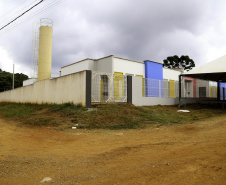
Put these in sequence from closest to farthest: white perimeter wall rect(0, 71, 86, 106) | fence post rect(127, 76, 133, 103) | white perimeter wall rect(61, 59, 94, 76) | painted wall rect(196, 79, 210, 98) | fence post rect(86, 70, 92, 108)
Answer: fence post rect(86, 70, 92, 108) → white perimeter wall rect(0, 71, 86, 106) → fence post rect(127, 76, 133, 103) → white perimeter wall rect(61, 59, 94, 76) → painted wall rect(196, 79, 210, 98)

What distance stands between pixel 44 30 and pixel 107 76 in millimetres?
12780

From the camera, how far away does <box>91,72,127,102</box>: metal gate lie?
1150 centimetres

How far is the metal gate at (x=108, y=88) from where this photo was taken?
11.5 m

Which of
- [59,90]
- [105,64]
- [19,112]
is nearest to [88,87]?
[59,90]

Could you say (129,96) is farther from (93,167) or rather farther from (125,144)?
(93,167)

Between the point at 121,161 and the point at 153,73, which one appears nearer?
the point at 121,161

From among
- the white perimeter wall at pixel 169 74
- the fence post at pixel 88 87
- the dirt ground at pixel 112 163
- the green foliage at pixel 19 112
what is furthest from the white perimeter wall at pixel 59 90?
the white perimeter wall at pixel 169 74

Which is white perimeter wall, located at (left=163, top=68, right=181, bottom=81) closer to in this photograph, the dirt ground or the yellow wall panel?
the yellow wall panel

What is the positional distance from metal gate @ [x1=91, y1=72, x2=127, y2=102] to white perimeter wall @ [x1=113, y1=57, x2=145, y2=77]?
4196 millimetres

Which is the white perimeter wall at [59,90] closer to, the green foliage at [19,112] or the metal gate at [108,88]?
the metal gate at [108,88]

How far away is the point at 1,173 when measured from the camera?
3205 mm

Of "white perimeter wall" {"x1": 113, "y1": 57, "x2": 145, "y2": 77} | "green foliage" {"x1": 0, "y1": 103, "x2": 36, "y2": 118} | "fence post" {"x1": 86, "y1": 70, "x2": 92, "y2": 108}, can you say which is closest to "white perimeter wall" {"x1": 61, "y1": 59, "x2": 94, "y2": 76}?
"white perimeter wall" {"x1": 113, "y1": 57, "x2": 145, "y2": 77}

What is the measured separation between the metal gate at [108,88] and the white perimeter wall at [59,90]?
2.60 ft

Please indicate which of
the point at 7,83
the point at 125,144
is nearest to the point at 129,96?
the point at 125,144
